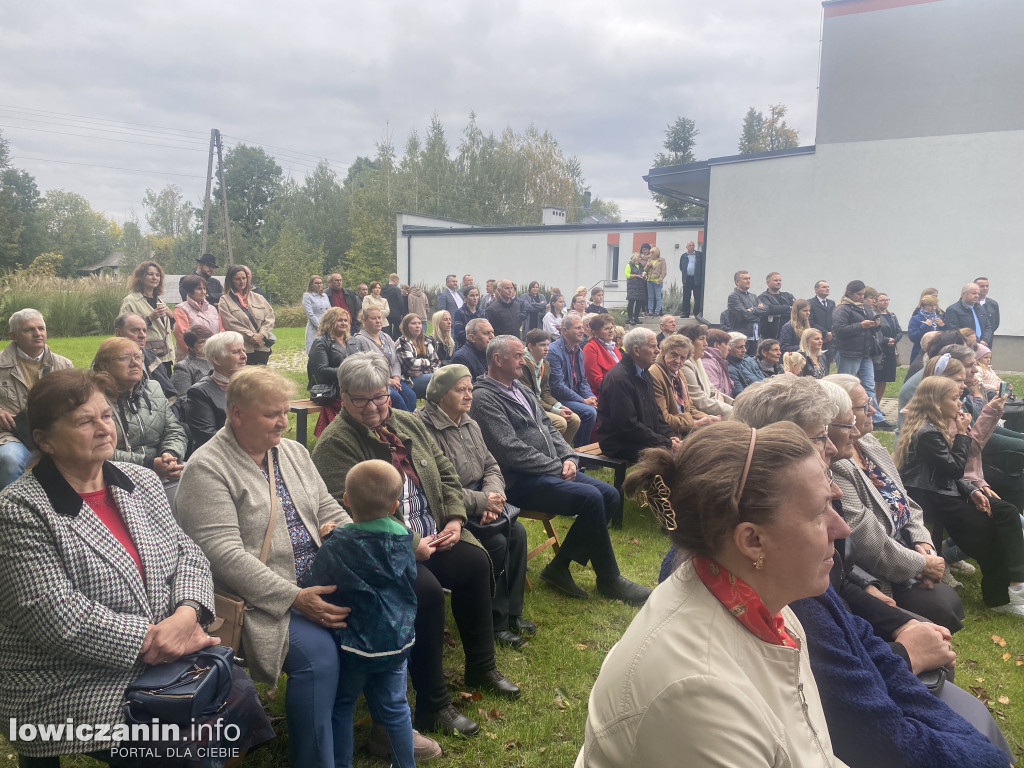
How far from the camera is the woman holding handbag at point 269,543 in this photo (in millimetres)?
2619

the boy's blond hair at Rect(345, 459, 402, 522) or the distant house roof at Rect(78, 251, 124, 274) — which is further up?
the distant house roof at Rect(78, 251, 124, 274)

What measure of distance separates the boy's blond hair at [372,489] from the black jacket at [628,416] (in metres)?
3.41

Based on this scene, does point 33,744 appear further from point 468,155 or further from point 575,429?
point 468,155

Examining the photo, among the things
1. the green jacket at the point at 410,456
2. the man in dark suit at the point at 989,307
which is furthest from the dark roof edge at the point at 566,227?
the green jacket at the point at 410,456

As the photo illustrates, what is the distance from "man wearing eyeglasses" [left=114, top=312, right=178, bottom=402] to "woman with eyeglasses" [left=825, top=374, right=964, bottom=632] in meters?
4.59

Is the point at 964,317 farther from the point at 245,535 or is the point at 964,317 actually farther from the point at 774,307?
the point at 245,535

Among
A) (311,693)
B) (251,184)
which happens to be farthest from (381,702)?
(251,184)

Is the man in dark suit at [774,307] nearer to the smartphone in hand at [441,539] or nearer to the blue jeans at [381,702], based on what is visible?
the smartphone in hand at [441,539]

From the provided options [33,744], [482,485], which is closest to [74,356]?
[482,485]

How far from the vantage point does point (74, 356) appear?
13.0 metres

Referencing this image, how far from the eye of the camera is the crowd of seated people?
151cm

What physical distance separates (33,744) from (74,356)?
42.3 ft

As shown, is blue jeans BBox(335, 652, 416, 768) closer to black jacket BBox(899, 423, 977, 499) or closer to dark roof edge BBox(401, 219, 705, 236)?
black jacket BBox(899, 423, 977, 499)

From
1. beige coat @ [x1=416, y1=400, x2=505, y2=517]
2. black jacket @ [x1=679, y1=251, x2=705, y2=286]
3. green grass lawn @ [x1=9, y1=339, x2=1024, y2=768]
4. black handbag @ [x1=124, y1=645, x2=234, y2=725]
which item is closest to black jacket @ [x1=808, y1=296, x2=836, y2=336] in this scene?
green grass lawn @ [x1=9, y1=339, x2=1024, y2=768]
